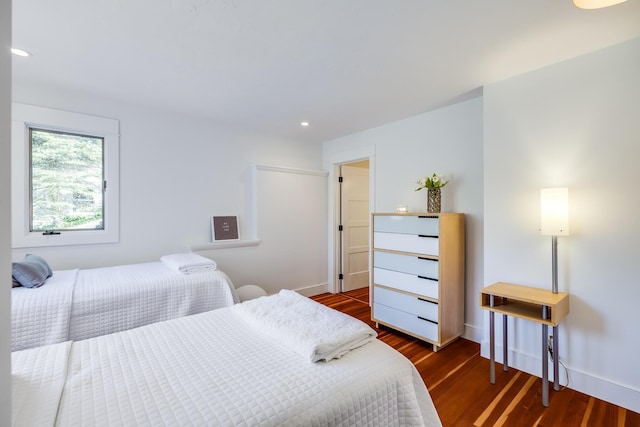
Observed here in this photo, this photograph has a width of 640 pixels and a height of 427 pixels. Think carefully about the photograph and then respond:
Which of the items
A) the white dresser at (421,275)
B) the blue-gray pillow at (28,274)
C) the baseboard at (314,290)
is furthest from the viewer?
the baseboard at (314,290)

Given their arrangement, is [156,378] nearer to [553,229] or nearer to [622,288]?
[553,229]

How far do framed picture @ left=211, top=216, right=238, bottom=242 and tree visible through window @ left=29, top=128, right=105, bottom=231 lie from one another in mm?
1064

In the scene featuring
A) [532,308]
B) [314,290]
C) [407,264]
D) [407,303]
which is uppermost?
[407,264]

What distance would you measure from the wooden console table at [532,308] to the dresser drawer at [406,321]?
20.3 inches

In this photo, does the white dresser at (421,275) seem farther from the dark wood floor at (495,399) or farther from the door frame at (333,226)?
the door frame at (333,226)

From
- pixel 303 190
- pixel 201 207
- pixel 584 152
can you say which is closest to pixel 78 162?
pixel 201 207

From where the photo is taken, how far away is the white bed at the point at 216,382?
2.79 ft

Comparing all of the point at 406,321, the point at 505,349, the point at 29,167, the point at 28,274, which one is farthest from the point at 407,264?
the point at 29,167

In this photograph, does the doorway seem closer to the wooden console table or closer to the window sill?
the window sill

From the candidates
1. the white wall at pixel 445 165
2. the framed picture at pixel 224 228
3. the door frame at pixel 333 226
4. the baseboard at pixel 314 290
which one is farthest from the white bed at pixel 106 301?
the white wall at pixel 445 165

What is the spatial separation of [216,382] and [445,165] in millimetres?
2721

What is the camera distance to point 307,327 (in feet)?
4.35

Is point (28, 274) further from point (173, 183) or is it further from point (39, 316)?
point (173, 183)

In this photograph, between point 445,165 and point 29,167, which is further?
point 445,165
